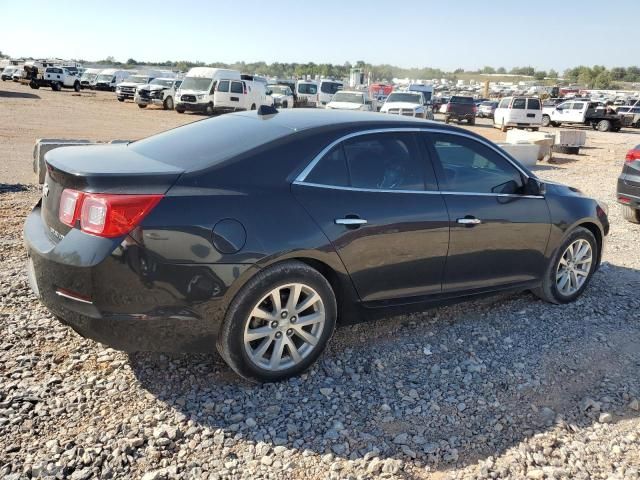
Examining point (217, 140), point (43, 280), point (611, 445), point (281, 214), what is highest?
point (217, 140)

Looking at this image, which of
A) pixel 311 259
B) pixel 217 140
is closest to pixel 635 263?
pixel 311 259

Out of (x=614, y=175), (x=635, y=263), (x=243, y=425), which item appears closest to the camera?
(x=243, y=425)

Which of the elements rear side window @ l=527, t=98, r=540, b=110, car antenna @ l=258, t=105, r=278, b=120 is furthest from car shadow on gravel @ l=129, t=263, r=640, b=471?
rear side window @ l=527, t=98, r=540, b=110

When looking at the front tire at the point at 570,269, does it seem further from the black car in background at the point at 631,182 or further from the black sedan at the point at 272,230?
the black car in background at the point at 631,182

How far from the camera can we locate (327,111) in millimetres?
4379

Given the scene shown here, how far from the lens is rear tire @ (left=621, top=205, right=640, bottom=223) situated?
8.56m

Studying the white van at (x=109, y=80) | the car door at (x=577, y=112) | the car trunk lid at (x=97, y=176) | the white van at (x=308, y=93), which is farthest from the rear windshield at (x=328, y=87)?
the car trunk lid at (x=97, y=176)

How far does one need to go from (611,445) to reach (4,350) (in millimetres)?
3706

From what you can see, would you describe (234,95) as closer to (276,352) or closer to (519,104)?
(519,104)

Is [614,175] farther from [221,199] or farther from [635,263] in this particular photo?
[221,199]

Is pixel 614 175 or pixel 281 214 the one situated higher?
pixel 281 214

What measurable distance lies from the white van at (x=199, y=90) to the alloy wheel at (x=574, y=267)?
961 inches

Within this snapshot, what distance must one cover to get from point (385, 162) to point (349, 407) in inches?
64.2

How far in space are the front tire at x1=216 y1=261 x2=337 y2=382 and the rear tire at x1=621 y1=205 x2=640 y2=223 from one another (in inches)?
267
